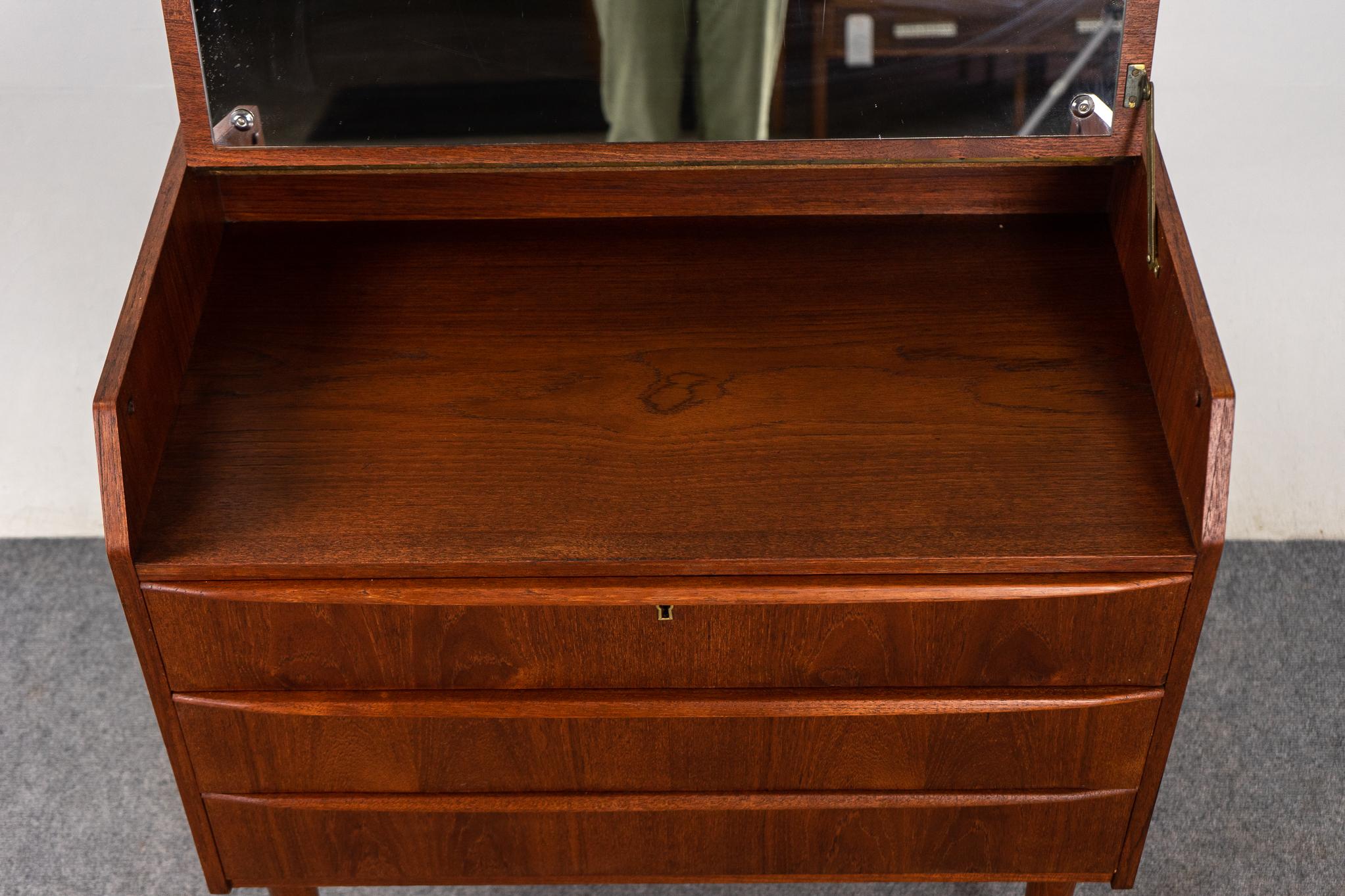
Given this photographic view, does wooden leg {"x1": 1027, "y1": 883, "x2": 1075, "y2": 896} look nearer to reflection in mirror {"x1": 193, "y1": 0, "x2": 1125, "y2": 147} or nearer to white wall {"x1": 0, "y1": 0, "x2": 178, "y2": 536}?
reflection in mirror {"x1": 193, "y1": 0, "x2": 1125, "y2": 147}

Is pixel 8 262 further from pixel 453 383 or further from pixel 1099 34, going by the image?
pixel 1099 34

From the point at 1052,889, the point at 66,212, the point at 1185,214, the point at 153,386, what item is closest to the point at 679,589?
the point at 153,386

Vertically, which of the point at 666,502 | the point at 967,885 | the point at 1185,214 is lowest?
the point at 967,885

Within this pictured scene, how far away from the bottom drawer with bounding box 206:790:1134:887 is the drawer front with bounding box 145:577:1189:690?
13 centimetres

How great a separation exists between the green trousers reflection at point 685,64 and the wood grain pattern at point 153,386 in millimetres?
340

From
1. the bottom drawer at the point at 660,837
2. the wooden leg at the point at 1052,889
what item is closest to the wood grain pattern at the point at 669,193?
the bottom drawer at the point at 660,837

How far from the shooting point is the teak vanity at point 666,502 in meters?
0.94

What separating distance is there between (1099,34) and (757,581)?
1.53 feet

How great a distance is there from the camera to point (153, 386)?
972 millimetres

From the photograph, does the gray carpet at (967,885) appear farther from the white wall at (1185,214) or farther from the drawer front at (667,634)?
the drawer front at (667,634)

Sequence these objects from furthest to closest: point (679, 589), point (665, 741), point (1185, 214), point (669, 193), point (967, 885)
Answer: point (1185, 214), point (967, 885), point (669, 193), point (665, 741), point (679, 589)

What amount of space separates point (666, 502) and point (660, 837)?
34 centimetres

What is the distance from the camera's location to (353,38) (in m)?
1.00

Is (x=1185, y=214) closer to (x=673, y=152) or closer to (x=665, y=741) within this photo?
(x=673, y=152)
